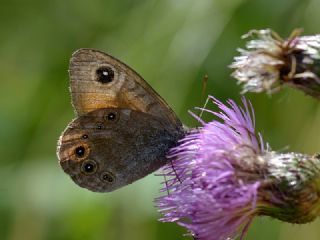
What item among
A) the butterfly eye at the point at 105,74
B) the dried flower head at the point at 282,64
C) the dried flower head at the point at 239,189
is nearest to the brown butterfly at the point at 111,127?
the butterfly eye at the point at 105,74

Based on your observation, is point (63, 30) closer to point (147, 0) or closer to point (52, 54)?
point (52, 54)

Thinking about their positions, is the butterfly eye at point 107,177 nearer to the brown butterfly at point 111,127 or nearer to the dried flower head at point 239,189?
the brown butterfly at point 111,127

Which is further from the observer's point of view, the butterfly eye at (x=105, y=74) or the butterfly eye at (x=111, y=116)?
the butterfly eye at (x=111, y=116)

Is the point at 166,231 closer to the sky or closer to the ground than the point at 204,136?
closer to the ground

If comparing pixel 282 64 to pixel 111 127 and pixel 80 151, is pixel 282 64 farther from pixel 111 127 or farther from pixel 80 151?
pixel 80 151

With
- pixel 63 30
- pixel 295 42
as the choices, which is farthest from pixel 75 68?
pixel 63 30

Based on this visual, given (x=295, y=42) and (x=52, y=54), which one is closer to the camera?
(x=295, y=42)

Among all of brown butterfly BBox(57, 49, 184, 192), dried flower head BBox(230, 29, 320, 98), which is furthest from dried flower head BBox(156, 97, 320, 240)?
brown butterfly BBox(57, 49, 184, 192)

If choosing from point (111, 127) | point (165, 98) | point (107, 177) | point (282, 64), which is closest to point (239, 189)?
point (282, 64)
